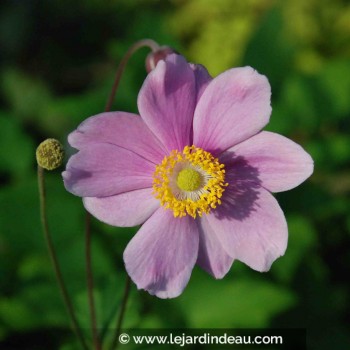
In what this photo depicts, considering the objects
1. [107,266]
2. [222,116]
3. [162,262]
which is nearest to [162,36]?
[107,266]

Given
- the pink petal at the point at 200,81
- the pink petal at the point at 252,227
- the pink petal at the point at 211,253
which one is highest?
the pink petal at the point at 200,81

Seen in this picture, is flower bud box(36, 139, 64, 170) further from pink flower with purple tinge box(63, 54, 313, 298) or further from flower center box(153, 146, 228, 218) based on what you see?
flower center box(153, 146, 228, 218)

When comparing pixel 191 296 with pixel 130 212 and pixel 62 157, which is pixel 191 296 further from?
pixel 62 157

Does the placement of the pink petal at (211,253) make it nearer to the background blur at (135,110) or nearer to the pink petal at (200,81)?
the pink petal at (200,81)

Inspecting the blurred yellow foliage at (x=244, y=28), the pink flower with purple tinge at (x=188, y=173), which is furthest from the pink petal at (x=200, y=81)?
the blurred yellow foliage at (x=244, y=28)

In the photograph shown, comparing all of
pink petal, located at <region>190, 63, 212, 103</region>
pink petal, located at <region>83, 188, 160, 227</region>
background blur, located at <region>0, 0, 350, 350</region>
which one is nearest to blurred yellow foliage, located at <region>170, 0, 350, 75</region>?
background blur, located at <region>0, 0, 350, 350</region>

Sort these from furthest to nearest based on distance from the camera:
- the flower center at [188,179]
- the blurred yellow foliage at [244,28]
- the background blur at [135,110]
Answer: the blurred yellow foliage at [244,28], the background blur at [135,110], the flower center at [188,179]

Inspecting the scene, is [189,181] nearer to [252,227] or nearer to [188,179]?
[188,179]
